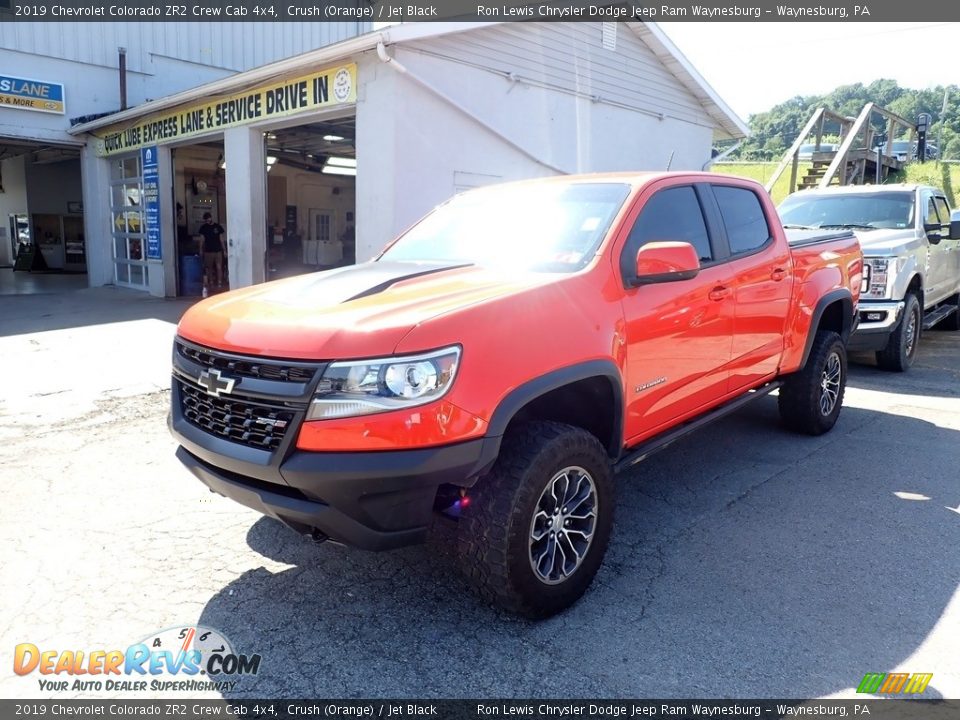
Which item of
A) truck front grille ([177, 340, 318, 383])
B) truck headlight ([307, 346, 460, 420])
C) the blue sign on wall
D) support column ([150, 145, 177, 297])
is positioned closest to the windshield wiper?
truck headlight ([307, 346, 460, 420])

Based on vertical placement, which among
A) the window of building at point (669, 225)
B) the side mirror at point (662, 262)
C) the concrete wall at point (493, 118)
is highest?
the concrete wall at point (493, 118)

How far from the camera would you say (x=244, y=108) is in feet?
38.6

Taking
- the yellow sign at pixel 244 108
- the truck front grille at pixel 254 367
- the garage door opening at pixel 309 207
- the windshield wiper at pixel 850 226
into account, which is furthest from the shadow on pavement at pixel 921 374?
the garage door opening at pixel 309 207

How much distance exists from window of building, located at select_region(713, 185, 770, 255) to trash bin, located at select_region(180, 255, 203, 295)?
13.8m

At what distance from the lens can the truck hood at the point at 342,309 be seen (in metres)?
2.61

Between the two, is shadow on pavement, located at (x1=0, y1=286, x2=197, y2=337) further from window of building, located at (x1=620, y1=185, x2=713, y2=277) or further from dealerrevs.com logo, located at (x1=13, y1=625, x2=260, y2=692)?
window of building, located at (x1=620, y1=185, x2=713, y2=277)

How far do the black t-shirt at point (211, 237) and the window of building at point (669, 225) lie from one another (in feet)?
49.0

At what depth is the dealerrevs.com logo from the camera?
267 centimetres

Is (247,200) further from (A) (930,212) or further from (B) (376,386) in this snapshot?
(B) (376,386)

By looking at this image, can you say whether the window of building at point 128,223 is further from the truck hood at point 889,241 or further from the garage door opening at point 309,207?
the truck hood at point 889,241

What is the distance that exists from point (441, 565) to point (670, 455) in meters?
2.39

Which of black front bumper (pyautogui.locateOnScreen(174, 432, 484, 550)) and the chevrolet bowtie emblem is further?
the chevrolet bowtie emblem

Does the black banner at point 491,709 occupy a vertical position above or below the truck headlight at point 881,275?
below

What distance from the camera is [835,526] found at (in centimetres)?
402
